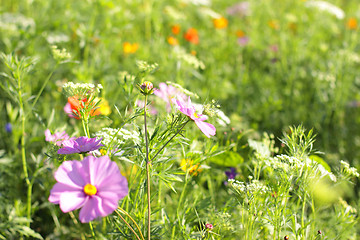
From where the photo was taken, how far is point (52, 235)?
64.8 inches

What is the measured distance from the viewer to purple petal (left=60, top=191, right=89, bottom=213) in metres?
0.86

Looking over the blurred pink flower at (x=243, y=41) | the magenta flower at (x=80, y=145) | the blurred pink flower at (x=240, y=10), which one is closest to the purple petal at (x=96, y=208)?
the magenta flower at (x=80, y=145)

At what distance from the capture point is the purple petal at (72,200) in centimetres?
86

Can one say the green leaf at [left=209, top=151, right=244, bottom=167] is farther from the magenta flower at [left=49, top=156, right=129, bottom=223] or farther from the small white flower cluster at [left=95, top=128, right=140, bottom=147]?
the magenta flower at [left=49, top=156, right=129, bottom=223]

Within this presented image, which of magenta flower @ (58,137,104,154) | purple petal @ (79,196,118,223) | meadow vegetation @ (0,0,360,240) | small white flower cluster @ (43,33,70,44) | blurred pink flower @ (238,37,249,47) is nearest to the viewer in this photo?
purple petal @ (79,196,118,223)

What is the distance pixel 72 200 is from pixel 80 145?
20 centimetres

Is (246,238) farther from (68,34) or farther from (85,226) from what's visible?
(68,34)

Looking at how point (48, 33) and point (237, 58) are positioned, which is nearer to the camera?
point (48, 33)

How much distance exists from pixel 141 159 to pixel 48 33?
1812 millimetres

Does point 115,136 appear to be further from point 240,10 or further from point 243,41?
point 240,10

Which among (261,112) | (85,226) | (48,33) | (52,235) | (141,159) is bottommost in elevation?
(52,235)

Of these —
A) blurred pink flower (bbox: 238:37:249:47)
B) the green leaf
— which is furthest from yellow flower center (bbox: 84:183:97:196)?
blurred pink flower (bbox: 238:37:249:47)

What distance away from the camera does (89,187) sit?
91 cm

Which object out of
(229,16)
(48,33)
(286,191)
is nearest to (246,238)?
(286,191)
